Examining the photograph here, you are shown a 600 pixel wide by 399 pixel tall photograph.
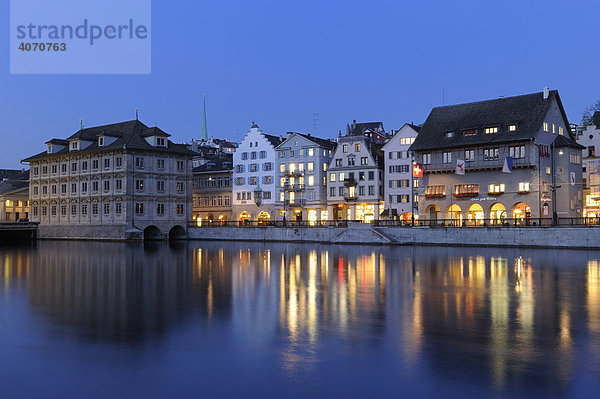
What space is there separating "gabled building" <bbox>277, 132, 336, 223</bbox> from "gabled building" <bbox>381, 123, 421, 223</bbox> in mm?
12628

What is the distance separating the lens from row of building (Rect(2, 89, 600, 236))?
70.9 metres

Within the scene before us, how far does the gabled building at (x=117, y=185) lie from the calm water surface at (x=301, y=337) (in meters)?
57.4

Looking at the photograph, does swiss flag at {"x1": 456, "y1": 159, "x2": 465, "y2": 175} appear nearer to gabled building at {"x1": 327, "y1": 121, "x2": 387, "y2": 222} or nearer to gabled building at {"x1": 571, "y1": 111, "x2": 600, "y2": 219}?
gabled building at {"x1": 327, "y1": 121, "x2": 387, "y2": 222}

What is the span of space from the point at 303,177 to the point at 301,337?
8231 centimetres

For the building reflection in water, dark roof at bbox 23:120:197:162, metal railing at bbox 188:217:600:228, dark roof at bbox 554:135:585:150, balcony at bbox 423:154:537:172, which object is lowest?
the building reflection in water

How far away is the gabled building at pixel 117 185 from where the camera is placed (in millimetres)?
86250

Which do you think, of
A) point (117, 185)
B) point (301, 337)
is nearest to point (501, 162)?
point (117, 185)

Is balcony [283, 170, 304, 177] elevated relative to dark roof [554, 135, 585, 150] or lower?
lower

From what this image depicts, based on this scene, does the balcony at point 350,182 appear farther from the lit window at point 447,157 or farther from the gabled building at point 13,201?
the gabled building at point 13,201

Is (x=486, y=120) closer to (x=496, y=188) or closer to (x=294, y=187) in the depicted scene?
(x=496, y=188)

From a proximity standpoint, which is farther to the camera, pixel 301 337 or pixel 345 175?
pixel 345 175

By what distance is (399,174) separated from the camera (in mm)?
87312

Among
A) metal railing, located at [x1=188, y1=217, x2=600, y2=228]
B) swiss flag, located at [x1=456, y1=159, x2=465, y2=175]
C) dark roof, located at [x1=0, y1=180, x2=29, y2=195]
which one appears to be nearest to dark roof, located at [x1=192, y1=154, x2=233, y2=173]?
metal railing, located at [x1=188, y1=217, x2=600, y2=228]

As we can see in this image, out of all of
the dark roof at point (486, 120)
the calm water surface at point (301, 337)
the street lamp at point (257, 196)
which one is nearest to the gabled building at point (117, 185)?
the street lamp at point (257, 196)
